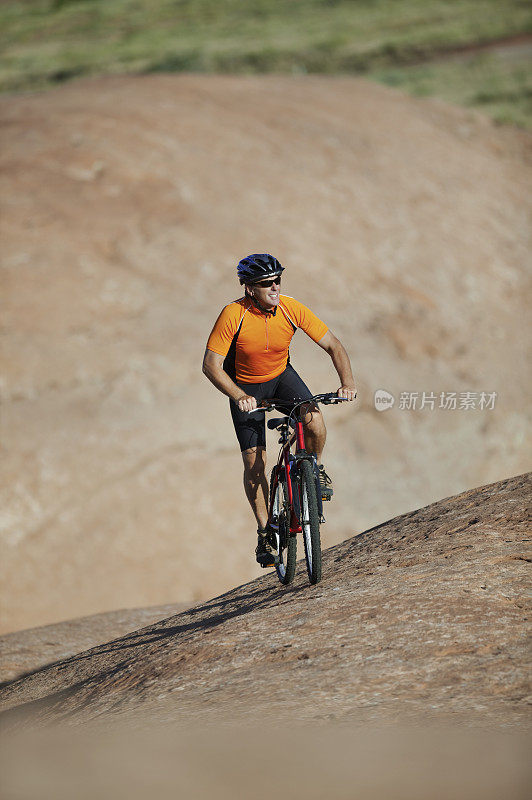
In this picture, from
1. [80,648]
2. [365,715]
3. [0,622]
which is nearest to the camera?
[365,715]

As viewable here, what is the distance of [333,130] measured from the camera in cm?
2231

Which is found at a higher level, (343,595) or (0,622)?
(0,622)

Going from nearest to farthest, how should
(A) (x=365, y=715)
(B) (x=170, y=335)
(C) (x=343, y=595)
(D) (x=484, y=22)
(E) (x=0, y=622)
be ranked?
(A) (x=365, y=715)
(C) (x=343, y=595)
(E) (x=0, y=622)
(B) (x=170, y=335)
(D) (x=484, y=22)

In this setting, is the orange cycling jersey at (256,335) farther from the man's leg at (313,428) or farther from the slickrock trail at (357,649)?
the slickrock trail at (357,649)

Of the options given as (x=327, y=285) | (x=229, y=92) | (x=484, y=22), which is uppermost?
(x=484, y=22)

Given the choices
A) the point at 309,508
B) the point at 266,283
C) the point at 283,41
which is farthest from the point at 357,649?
the point at 283,41

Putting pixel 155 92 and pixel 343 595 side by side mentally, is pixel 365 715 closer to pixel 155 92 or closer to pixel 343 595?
pixel 343 595

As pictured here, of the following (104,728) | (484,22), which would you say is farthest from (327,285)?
(484,22)

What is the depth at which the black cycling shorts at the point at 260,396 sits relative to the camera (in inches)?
268

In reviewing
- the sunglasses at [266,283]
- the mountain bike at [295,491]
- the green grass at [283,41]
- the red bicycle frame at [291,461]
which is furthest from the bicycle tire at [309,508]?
the green grass at [283,41]

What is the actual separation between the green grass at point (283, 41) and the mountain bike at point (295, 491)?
80.1 ft

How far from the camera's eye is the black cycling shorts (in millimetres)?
6816

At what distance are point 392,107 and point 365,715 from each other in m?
23.1

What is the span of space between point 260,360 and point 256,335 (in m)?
0.24
